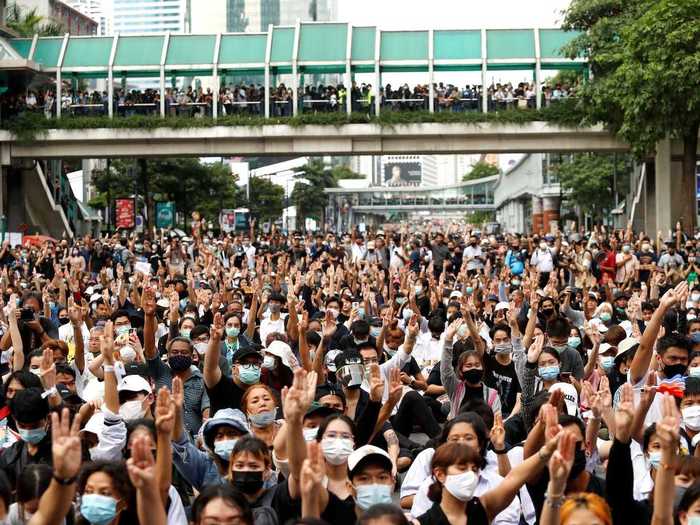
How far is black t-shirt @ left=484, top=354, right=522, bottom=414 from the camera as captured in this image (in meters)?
9.94

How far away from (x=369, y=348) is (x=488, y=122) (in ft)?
97.0

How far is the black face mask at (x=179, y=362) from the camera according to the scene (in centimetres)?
925

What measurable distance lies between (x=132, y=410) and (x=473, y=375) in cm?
255

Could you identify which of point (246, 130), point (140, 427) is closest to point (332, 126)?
point (246, 130)

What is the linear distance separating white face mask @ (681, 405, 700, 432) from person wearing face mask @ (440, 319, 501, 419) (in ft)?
5.90

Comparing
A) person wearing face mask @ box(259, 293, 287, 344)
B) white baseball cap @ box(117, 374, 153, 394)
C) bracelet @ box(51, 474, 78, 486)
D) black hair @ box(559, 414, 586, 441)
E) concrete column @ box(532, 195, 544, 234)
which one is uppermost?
bracelet @ box(51, 474, 78, 486)

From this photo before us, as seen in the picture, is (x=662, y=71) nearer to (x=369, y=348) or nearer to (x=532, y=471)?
(x=369, y=348)

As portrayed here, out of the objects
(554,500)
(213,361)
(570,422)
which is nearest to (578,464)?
(570,422)

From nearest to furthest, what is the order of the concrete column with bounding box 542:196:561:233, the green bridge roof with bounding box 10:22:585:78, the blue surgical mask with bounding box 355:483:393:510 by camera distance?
1. the blue surgical mask with bounding box 355:483:393:510
2. the green bridge roof with bounding box 10:22:585:78
3. the concrete column with bounding box 542:196:561:233

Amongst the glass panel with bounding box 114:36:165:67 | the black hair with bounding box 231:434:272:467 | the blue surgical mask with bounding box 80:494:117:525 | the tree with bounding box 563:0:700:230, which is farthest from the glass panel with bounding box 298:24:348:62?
the blue surgical mask with bounding box 80:494:117:525

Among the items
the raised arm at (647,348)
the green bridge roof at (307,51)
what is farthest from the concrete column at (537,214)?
the raised arm at (647,348)

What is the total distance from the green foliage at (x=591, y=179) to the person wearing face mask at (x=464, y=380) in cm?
4520

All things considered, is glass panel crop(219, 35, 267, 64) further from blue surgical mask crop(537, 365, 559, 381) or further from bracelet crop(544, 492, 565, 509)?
bracelet crop(544, 492, 565, 509)

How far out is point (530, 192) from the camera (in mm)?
94750
